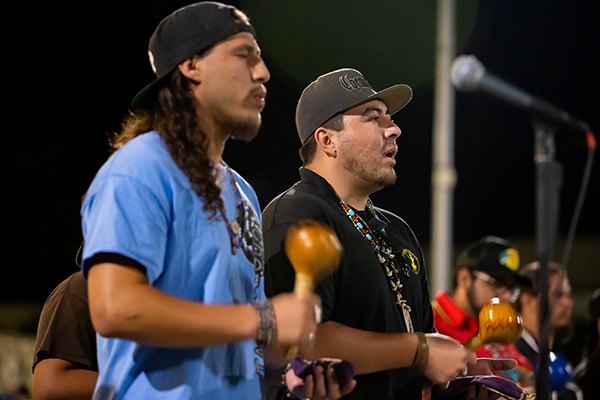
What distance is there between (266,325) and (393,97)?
6.28 ft

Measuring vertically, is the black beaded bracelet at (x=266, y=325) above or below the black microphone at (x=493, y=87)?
below

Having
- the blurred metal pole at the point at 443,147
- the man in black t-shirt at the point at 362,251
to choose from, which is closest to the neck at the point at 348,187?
the man in black t-shirt at the point at 362,251

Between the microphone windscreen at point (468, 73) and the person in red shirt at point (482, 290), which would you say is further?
the person in red shirt at point (482, 290)

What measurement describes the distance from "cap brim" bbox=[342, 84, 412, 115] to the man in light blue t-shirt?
47.6 inches

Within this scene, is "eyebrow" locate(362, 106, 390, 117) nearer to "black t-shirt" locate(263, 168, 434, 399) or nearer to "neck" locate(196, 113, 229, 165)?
"black t-shirt" locate(263, 168, 434, 399)

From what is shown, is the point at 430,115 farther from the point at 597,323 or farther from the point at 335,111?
the point at 335,111

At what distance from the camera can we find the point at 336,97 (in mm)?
3189

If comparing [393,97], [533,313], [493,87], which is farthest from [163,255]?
[533,313]

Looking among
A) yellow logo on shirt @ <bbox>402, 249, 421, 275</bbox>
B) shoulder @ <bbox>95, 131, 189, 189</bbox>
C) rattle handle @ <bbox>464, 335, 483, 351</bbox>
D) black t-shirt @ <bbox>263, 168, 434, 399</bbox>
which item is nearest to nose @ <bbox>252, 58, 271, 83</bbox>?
shoulder @ <bbox>95, 131, 189, 189</bbox>

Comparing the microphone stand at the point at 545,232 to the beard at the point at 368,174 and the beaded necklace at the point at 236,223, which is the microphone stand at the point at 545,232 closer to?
the beard at the point at 368,174

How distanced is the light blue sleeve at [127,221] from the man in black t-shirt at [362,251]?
0.78 m

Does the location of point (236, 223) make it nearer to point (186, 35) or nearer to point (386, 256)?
point (186, 35)

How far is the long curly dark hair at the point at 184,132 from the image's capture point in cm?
184

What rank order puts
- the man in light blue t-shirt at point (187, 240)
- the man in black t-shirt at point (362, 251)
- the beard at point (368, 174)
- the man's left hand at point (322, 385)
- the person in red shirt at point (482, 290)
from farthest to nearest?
the person in red shirt at point (482, 290) < the beard at point (368, 174) < the man in black t-shirt at point (362, 251) < the man's left hand at point (322, 385) < the man in light blue t-shirt at point (187, 240)
